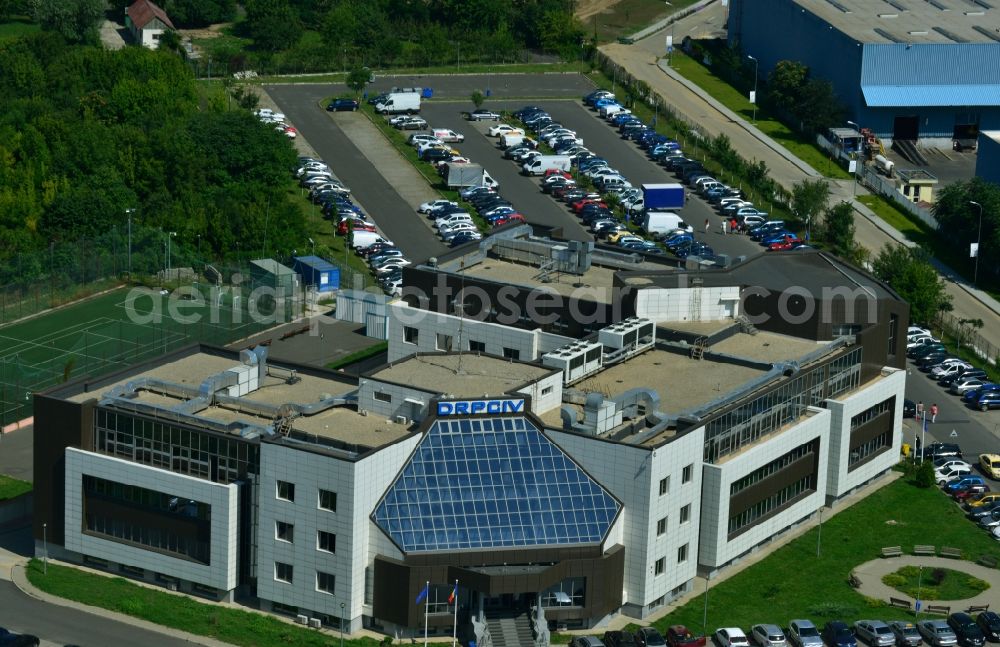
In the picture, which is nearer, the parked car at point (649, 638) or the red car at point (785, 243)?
the parked car at point (649, 638)

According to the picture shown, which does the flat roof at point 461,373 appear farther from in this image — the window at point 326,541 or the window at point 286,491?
the window at point 326,541

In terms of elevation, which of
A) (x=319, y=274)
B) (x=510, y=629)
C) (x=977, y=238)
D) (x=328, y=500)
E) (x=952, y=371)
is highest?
(x=328, y=500)

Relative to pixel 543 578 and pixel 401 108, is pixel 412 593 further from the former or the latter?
pixel 401 108

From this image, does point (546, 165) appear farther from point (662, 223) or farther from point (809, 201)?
point (809, 201)

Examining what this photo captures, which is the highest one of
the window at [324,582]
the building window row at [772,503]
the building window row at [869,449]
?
the window at [324,582]

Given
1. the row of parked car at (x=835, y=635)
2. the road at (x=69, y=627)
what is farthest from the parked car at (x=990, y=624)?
the road at (x=69, y=627)

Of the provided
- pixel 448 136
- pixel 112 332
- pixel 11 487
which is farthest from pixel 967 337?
pixel 11 487
